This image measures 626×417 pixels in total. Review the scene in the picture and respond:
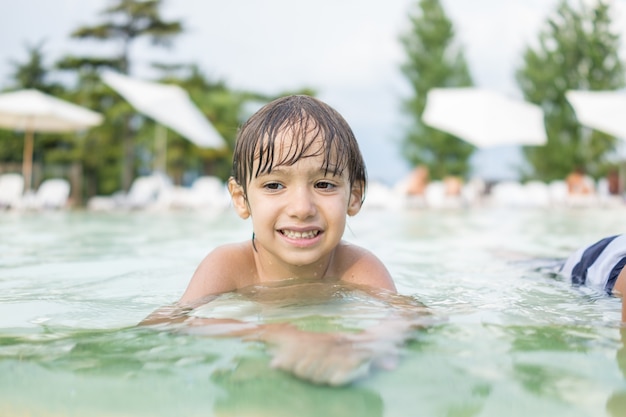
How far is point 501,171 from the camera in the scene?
97.8 ft

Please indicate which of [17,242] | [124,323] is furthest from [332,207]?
[17,242]

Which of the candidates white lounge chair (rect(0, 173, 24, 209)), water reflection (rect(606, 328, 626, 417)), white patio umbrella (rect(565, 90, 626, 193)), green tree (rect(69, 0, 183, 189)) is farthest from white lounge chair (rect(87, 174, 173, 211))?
water reflection (rect(606, 328, 626, 417))

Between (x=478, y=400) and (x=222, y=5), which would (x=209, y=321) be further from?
(x=222, y=5)

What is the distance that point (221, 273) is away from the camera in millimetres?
2314

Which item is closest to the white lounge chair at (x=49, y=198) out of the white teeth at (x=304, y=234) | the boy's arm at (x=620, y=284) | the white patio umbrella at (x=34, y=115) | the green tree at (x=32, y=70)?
the white patio umbrella at (x=34, y=115)

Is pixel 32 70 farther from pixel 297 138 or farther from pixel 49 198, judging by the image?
pixel 297 138

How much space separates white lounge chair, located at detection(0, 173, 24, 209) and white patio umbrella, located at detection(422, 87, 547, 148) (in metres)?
10.4

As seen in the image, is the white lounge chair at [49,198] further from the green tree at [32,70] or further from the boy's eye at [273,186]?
the green tree at [32,70]

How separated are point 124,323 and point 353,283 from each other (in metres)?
0.90

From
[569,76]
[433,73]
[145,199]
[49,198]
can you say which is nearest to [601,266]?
[49,198]

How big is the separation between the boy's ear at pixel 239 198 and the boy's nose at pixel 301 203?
1.04ft

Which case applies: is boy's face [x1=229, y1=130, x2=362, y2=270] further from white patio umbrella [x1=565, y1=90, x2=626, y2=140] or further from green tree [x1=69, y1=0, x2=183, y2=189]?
green tree [x1=69, y1=0, x2=183, y2=189]

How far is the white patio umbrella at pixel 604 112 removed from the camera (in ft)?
45.2

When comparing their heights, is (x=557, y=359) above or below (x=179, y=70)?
below
